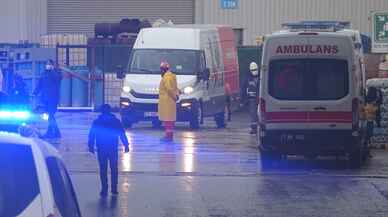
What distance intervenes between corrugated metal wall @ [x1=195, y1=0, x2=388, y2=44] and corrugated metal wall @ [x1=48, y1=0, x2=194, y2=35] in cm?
173

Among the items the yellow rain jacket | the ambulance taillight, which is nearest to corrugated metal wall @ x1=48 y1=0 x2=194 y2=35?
the yellow rain jacket

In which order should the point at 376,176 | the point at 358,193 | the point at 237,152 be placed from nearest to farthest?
the point at 358,193 < the point at 376,176 < the point at 237,152

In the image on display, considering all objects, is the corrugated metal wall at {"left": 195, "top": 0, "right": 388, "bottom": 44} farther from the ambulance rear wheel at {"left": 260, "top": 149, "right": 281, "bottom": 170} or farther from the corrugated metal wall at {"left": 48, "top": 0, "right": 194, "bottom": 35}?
the ambulance rear wheel at {"left": 260, "top": 149, "right": 281, "bottom": 170}

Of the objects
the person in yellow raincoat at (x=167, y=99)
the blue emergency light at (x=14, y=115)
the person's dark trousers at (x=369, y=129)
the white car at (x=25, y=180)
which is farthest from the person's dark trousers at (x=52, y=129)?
the white car at (x=25, y=180)

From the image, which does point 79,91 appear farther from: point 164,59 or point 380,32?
point 380,32

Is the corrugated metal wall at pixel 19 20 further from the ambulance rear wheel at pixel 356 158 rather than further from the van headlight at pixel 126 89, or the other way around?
the ambulance rear wheel at pixel 356 158

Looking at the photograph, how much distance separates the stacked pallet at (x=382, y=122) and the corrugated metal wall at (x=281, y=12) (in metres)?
21.0

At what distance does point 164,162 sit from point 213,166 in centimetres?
99

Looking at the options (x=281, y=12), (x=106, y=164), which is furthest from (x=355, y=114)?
(x=281, y=12)

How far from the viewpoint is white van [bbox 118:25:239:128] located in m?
28.3

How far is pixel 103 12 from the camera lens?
46.5 meters

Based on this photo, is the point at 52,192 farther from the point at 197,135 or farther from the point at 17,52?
the point at 17,52

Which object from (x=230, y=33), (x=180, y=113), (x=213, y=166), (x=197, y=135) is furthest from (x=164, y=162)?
(x=230, y=33)

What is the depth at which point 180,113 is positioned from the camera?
28375 millimetres
